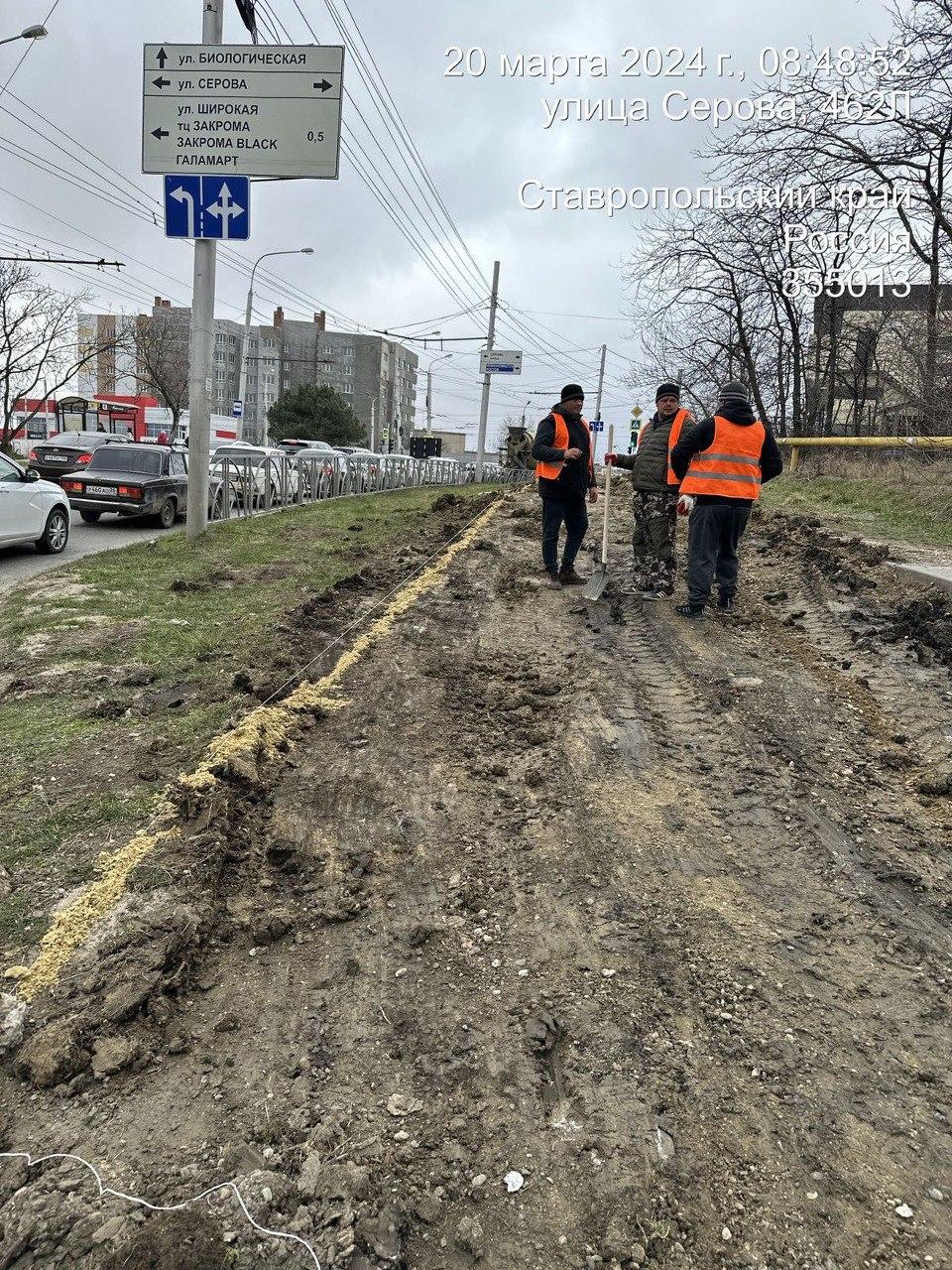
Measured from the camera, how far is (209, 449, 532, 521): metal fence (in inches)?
625

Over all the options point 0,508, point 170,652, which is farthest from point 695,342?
point 170,652

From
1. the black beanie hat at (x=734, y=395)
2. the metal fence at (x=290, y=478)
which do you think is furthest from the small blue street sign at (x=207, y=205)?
the black beanie hat at (x=734, y=395)

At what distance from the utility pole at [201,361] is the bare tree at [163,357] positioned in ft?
112

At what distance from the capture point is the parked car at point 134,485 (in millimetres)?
14648

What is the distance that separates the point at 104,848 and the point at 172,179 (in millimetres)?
10092

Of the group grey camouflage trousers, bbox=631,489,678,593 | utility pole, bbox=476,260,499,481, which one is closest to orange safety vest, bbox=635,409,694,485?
grey camouflage trousers, bbox=631,489,678,593

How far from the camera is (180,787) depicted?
3600 millimetres

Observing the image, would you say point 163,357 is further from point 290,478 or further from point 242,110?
point 242,110

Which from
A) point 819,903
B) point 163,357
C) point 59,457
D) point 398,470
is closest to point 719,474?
point 819,903

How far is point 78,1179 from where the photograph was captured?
190 cm

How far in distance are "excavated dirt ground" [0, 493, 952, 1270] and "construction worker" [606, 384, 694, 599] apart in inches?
126

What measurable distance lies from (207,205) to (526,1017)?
432 inches

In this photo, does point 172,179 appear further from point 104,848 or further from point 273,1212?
point 273,1212

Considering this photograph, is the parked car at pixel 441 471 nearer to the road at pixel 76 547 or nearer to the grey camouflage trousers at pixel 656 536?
the road at pixel 76 547
